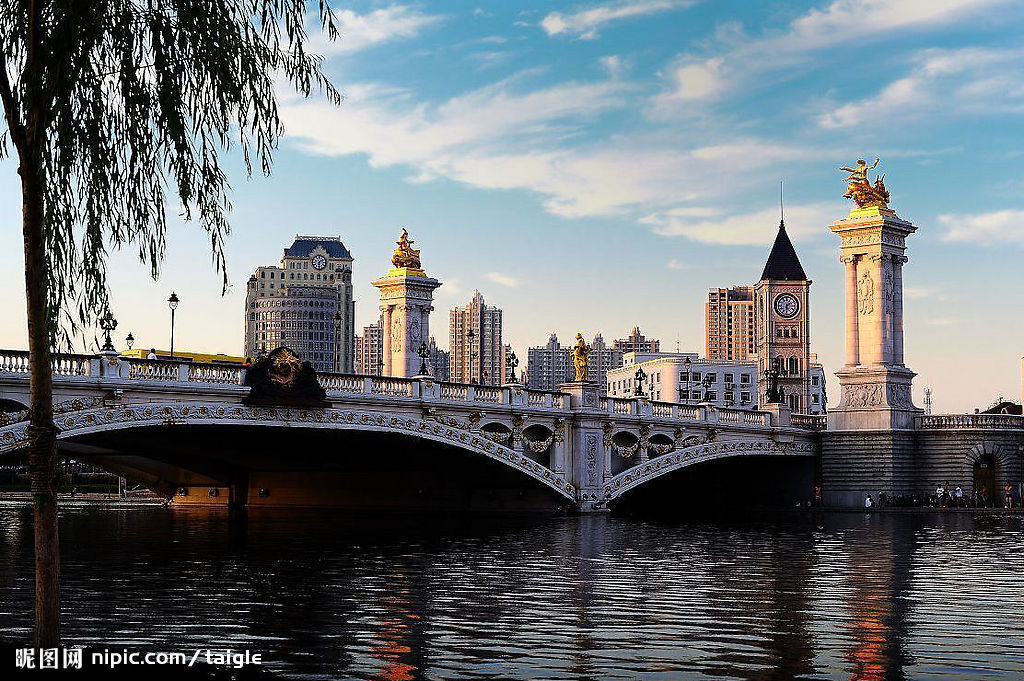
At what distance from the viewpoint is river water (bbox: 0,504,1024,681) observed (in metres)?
23.1

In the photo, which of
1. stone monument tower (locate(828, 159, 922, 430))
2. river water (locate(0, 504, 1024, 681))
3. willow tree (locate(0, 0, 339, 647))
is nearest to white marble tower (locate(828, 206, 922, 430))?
stone monument tower (locate(828, 159, 922, 430))

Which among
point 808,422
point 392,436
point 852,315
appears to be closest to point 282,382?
point 392,436

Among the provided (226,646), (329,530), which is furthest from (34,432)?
(329,530)

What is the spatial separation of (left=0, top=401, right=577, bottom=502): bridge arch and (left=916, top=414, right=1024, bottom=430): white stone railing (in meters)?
27.9

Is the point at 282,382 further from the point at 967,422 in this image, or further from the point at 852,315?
the point at 967,422

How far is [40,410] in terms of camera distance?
17812mm

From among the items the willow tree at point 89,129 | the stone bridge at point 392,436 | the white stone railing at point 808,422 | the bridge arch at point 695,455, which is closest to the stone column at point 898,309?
the white stone railing at point 808,422

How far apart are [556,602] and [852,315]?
6219 cm

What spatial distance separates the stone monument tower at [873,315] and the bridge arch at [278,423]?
24.2m

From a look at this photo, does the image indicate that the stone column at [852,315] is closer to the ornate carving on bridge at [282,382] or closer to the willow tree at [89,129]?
the ornate carving on bridge at [282,382]

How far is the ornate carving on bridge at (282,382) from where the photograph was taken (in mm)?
60906

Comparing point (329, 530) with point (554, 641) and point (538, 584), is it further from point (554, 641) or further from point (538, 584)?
point (554, 641)

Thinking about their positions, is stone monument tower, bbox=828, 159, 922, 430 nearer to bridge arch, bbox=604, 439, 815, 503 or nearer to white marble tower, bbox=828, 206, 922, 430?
white marble tower, bbox=828, 206, 922, 430

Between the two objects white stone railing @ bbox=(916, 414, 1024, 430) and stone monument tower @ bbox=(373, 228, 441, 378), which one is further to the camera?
stone monument tower @ bbox=(373, 228, 441, 378)
